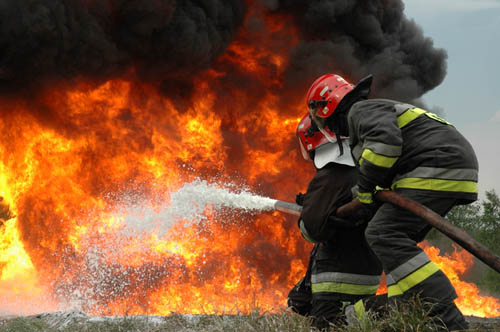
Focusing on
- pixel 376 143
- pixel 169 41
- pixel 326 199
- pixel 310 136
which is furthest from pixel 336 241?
pixel 169 41

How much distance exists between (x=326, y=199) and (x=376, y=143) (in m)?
→ 0.84

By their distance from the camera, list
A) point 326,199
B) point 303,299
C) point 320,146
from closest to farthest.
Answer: point 326,199 < point 320,146 < point 303,299

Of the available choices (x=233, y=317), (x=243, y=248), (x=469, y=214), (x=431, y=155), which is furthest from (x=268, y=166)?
(x=469, y=214)

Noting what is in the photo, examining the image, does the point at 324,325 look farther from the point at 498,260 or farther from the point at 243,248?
the point at 243,248

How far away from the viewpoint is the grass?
9.66ft

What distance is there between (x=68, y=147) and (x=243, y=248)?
4.20 m

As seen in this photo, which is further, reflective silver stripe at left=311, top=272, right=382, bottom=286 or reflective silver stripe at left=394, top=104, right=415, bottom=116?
reflective silver stripe at left=311, top=272, right=382, bottom=286

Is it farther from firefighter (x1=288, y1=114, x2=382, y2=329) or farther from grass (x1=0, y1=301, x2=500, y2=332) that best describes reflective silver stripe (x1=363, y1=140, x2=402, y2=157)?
grass (x1=0, y1=301, x2=500, y2=332)

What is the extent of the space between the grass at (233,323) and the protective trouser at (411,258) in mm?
98

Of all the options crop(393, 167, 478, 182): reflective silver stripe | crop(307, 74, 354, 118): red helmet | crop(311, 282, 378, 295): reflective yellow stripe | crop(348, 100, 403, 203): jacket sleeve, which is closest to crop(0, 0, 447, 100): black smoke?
crop(307, 74, 354, 118): red helmet

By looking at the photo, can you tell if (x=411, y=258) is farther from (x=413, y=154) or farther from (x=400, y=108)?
(x=400, y=108)

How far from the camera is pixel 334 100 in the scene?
12.3ft

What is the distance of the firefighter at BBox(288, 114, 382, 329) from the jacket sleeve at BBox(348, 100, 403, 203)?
0.55 m

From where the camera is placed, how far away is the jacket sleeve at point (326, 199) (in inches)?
146
